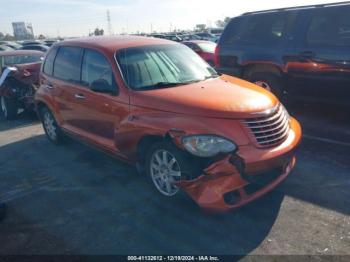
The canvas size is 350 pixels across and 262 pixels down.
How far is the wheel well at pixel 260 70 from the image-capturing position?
6.78 meters

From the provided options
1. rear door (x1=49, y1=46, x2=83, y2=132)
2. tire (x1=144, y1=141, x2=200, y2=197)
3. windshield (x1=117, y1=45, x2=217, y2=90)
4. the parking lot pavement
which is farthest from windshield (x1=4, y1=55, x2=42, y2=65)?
tire (x1=144, y1=141, x2=200, y2=197)

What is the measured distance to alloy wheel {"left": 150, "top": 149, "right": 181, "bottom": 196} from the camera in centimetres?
365

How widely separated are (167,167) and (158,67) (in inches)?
57.0

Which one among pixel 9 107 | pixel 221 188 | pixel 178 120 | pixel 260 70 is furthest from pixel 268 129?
pixel 9 107

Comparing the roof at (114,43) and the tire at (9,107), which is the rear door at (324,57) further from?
the tire at (9,107)

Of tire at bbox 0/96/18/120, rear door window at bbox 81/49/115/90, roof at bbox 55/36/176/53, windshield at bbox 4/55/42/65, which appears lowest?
tire at bbox 0/96/18/120

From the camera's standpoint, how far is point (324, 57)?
19.6 ft

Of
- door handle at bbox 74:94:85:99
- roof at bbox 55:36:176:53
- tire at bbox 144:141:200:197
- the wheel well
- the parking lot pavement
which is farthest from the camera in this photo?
the wheel well

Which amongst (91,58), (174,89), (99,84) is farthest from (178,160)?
(91,58)

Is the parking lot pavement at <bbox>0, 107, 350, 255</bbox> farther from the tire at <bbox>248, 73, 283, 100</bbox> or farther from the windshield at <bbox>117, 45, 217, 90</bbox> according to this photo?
the tire at <bbox>248, 73, 283, 100</bbox>

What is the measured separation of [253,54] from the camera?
22.9 ft

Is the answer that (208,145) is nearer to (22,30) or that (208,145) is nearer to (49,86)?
(49,86)

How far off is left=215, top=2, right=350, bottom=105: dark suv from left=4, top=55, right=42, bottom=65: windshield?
5.25 metres

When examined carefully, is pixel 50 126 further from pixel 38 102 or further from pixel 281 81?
pixel 281 81
